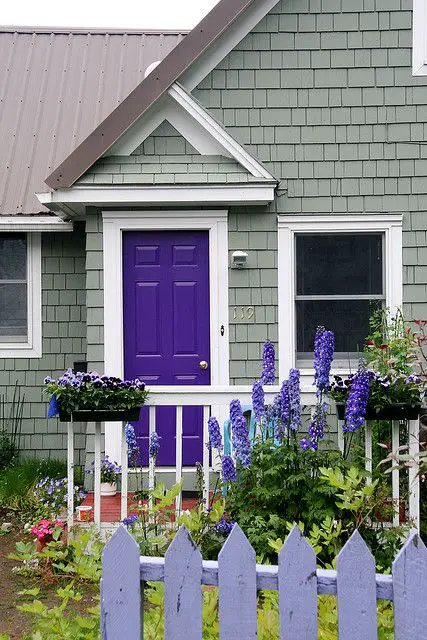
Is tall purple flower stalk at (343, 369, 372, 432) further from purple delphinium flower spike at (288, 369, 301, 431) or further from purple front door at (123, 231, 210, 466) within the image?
purple front door at (123, 231, 210, 466)

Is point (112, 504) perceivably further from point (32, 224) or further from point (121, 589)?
point (121, 589)

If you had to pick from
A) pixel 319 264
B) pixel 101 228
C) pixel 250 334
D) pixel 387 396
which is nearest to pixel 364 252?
pixel 319 264

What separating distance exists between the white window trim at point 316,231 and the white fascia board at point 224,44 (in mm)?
1449

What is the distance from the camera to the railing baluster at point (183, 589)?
2246mm

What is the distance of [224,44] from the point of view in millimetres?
7367

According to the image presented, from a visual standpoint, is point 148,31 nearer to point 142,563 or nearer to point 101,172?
point 101,172

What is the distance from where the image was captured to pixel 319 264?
25.0 feet

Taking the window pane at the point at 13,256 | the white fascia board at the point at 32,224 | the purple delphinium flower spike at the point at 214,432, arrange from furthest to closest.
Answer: the window pane at the point at 13,256, the white fascia board at the point at 32,224, the purple delphinium flower spike at the point at 214,432

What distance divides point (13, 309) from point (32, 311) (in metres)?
0.28

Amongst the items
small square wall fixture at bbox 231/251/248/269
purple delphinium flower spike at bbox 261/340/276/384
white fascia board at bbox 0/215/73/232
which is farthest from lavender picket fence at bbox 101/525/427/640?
white fascia board at bbox 0/215/73/232

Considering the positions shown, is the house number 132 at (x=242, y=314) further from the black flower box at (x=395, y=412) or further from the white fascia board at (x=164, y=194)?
the black flower box at (x=395, y=412)

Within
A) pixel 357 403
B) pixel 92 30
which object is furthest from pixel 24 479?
pixel 92 30

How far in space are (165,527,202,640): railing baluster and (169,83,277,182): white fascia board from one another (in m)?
5.22

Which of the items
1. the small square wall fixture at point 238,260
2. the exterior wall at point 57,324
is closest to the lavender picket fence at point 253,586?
the small square wall fixture at point 238,260
